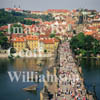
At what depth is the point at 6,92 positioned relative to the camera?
71.5 feet

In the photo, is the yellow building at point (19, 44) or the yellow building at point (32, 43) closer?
the yellow building at point (19, 44)

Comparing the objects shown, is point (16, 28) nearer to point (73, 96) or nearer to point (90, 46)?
point (90, 46)

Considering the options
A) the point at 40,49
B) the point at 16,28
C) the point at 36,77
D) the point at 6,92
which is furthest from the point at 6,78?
the point at 16,28

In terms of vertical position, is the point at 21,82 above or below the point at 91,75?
above

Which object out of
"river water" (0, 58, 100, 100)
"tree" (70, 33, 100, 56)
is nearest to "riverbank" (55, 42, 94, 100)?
"river water" (0, 58, 100, 100)

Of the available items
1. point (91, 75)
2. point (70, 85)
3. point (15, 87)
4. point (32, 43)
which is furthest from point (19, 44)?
point (70, 85)

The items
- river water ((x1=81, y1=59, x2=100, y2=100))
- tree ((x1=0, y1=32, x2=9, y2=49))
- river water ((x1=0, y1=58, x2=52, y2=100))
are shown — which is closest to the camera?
river water ((x1=0, y1=58, x2=52, y2=100))

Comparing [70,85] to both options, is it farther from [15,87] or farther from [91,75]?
[91,75]

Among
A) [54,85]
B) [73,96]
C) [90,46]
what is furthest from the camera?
[90,46]

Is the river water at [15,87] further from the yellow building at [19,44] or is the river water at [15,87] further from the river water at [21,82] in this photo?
the yellow building at [19,44]

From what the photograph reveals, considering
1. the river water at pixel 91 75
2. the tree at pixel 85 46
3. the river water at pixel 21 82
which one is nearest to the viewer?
the river water at pixel 21 82

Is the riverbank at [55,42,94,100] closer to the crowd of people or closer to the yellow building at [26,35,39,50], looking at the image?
the crowd of people

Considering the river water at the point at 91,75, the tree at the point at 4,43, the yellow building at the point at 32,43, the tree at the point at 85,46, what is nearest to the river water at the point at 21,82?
the river water at the point at 91,75

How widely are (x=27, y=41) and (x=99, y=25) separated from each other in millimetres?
22134
